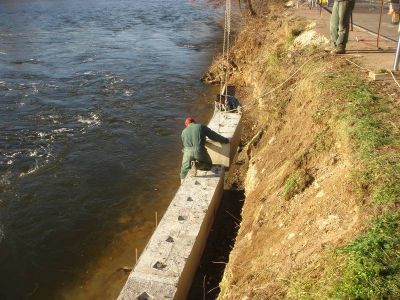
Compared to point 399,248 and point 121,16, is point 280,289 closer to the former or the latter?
point 399,248

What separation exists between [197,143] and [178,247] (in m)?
2.90

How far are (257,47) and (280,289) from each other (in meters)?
16.0

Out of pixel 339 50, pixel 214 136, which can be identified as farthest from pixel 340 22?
pixel 214 136

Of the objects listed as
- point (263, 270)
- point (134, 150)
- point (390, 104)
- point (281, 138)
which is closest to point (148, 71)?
point (134, 150)

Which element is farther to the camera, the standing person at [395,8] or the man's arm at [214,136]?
the standing person at [395,8]

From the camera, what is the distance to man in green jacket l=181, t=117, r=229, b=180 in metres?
9.19

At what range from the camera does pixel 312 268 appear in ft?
15.0

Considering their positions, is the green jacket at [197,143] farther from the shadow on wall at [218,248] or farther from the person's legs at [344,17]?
the person's legs at [344,17]

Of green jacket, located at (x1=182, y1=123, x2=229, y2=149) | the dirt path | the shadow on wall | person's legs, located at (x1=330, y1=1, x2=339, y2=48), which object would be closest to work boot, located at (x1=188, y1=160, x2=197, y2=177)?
green jacket, located at (x1=182, y1=123, x2=229, y2=149)

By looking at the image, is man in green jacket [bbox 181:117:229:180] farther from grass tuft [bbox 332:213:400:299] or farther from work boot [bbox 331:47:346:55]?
grass tuft [bbox 332:213:400:299]

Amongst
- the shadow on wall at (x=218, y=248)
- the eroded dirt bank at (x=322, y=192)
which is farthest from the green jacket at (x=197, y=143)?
the shadow on wall at (x=218, y=248)

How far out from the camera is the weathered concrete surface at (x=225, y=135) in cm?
994

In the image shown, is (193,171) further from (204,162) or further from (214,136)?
(214,136)

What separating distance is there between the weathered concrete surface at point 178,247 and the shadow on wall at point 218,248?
15.8 inches
